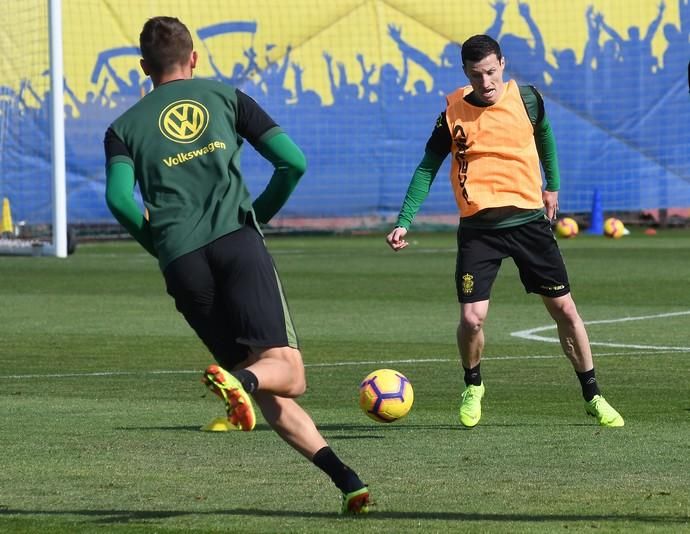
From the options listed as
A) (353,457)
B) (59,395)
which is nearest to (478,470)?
(353,457)

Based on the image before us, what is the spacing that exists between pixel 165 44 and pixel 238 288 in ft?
3.15

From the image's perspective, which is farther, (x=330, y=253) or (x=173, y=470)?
(x=330, y=253)

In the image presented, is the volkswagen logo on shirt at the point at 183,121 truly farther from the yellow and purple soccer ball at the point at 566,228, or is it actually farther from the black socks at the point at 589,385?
the yellow and purple soccer ball at the point at 566,228

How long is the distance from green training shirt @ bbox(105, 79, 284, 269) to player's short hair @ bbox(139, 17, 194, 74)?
9 centimetres

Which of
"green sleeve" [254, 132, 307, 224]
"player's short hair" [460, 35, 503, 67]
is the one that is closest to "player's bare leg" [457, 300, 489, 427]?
"player's short hair" [460, 35, 503, 67]

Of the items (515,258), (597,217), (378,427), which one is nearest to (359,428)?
(378,427)

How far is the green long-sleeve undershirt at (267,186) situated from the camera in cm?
611

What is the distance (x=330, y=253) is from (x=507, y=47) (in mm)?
8540

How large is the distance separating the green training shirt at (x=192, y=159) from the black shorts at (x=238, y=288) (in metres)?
→ 0.06

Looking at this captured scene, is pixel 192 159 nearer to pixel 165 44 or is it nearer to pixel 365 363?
pixel 165 44

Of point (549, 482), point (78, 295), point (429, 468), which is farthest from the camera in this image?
point (78, 295)

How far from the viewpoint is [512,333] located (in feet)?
47.7

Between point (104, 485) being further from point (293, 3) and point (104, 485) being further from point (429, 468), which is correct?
point (293, 3)

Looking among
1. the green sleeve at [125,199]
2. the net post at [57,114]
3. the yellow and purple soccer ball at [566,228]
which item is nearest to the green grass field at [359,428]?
the green sleeve at [125,199]
